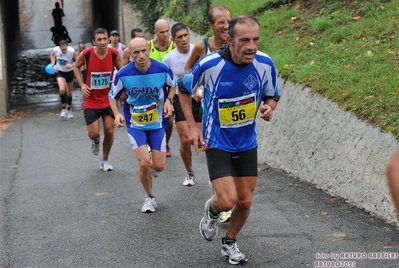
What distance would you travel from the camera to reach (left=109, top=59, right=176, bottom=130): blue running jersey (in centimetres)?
818

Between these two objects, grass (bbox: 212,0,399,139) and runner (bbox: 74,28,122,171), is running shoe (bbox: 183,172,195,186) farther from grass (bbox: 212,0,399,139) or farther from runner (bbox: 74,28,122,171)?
grass (bbox: 212,0,399,139)

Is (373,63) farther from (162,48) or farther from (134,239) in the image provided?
(134,239)

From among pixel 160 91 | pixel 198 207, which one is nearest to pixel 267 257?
pixel 198 207

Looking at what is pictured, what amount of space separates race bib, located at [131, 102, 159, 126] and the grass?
2256 mm

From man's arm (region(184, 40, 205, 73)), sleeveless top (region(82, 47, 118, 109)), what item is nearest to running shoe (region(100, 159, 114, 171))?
sleeveless top (region(82, 47, 118, 109))

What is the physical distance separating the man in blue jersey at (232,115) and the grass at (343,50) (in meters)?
2.07

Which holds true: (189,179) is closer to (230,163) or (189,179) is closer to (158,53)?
(158,53)

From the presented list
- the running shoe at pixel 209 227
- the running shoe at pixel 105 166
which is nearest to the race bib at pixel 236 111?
the running shoe at pixel 209 227

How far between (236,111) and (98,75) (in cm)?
Result: 551

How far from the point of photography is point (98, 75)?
10.9 m

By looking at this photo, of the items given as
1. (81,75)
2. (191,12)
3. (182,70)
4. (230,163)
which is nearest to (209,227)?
(230,163)

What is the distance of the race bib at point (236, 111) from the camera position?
5.81 m

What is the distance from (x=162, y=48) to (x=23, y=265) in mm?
5399

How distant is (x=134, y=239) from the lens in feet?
23.2
